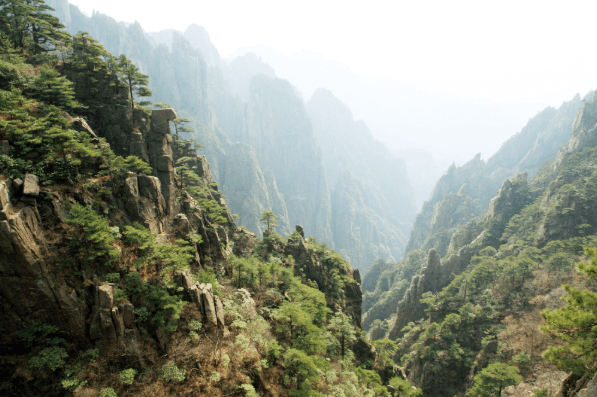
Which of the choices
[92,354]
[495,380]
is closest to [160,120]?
[92,354]

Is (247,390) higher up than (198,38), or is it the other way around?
(198,38)

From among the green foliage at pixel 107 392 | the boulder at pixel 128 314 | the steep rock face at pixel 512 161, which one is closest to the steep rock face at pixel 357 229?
the steep rock face at pixel 512 161

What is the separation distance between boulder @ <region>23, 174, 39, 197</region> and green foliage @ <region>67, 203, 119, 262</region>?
139 centimetres

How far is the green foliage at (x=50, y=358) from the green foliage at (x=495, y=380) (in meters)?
Answer: 35.3

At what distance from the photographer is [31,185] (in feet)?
34.7

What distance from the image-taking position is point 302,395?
12.8 metres

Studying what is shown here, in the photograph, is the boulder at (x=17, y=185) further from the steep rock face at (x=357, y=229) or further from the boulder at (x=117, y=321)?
the steep rock face at (x=357, y=229)

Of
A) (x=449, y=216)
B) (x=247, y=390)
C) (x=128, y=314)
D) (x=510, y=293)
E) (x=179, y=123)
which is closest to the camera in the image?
(x=128, y=314)

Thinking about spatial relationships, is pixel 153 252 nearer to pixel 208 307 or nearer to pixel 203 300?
pixel 203 300

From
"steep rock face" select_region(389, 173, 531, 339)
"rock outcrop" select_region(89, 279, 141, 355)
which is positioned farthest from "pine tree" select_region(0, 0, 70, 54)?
"steep rock face" select_region(389, 173, 531, 339)

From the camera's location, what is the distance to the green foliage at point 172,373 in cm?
992

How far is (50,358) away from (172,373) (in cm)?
414

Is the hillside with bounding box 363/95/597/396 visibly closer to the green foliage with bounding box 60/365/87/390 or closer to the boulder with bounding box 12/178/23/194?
the green foliage with bounding box 60/365/87/390

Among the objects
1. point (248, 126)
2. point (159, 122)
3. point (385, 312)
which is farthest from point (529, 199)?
point (248, 126)
